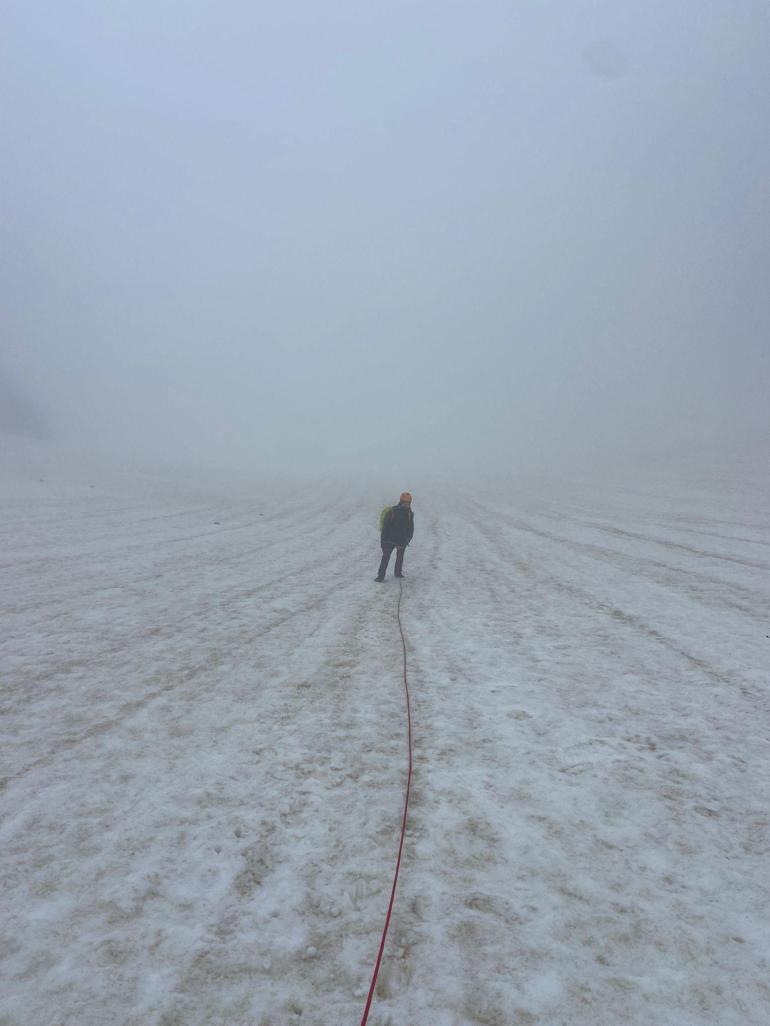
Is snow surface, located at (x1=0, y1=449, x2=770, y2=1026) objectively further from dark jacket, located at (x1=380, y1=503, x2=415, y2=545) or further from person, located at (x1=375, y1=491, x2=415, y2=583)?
dark jacket, located at (x1=380, y1=503, x2=415, y2=545)

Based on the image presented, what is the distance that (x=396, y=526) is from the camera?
36.6ft

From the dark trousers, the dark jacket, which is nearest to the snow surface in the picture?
the dark trousers

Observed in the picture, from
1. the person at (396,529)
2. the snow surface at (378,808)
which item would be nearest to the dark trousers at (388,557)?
the person at (396,529)

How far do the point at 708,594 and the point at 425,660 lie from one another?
596 centimetres

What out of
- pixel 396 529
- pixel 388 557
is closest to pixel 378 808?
pixel 388 557

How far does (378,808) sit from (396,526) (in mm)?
7564

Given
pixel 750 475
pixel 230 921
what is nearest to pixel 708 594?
pixel 230 921

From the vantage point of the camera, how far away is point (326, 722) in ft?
16.5

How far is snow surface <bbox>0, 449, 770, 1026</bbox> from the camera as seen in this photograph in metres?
2.59

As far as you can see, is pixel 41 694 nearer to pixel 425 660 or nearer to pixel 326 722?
pixel 326 722

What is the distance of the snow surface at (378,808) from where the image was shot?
2.59 metres

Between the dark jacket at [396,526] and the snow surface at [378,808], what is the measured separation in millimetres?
2166

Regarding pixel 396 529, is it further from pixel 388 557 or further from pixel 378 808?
pixel 378 808

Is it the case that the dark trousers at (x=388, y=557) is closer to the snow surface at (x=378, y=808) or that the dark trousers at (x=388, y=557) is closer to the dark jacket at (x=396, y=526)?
the dark jacket at (x=396, y=526)
